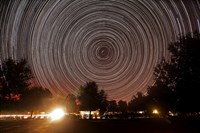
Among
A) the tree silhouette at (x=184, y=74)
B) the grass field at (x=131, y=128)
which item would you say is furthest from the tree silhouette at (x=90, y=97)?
the grass field at (x=131, y=128)

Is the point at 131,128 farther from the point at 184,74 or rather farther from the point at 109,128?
the point at 184,74

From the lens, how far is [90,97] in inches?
4825

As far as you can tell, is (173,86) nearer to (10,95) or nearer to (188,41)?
(188,41)

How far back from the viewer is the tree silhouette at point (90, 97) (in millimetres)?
121800

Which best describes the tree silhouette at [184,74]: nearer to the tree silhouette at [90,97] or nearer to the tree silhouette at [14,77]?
the tree silhouette at [14,77]

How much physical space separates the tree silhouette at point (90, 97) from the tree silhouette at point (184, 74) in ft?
238

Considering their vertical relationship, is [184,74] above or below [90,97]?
below

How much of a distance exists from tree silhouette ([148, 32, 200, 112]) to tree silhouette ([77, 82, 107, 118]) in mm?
72414

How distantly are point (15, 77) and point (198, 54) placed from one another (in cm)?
5435

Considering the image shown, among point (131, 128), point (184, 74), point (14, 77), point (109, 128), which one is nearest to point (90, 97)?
point (14, 77)

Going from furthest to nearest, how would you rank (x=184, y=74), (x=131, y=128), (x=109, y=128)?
(x=184, y=74)
(x=109, y=128)
(x=131, y=128)

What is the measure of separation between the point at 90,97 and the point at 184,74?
8062 centimetres

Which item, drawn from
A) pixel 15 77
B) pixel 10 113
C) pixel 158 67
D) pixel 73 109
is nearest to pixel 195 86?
pixel 158 67

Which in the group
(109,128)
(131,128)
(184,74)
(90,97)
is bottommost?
(131,128)
